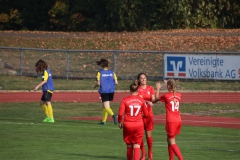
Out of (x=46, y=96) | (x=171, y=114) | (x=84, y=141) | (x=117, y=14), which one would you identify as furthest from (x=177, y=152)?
(x=117, y=14)

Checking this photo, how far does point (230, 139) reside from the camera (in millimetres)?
19297

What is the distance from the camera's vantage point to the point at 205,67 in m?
39.4

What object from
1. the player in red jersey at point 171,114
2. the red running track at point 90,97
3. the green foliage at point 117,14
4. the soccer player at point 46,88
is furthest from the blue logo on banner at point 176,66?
the player in red jersey at point 171,114

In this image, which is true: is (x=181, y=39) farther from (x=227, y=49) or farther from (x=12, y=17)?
(x=12, y=17)

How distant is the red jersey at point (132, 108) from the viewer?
1348 cm

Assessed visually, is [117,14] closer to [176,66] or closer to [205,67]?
[176,66]

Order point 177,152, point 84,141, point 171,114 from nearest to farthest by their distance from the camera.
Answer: point 177,152 → point 171,114 → point 84,141

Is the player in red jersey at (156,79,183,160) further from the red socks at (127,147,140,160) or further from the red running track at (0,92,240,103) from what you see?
the red running track at (0,92,240,103)

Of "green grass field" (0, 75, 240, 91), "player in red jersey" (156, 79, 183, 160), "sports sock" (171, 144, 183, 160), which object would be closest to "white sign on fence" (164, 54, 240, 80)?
"green grass field" (0, 75, 240, 91)

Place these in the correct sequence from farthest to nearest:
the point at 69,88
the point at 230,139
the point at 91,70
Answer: the point at 91,70 → the point at 69,88 → the point at 230,139

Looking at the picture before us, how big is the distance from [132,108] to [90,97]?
20319mm

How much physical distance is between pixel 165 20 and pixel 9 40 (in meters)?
13.5

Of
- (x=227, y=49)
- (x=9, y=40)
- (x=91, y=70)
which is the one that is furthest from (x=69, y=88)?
(x=9, y=40)

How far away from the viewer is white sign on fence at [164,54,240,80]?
127 ft
